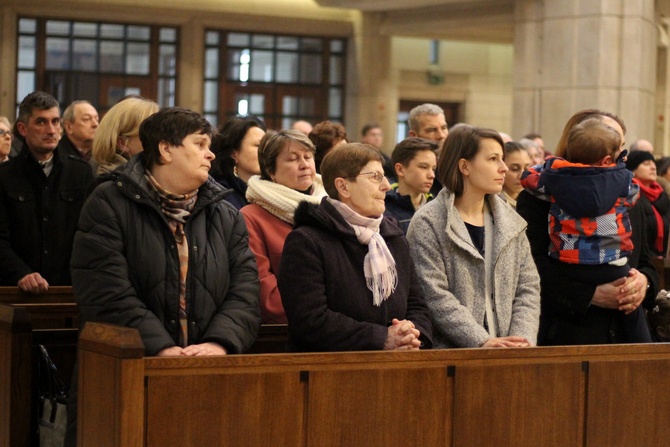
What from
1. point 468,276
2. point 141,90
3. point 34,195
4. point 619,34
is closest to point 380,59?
point 141,90

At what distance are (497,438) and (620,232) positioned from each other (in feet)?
3.82

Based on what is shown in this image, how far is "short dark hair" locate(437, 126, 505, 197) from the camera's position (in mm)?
4598

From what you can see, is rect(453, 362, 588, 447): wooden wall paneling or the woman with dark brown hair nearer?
rect(453, 362, 588, 447): wooden wall paneling

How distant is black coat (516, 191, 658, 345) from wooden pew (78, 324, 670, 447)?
1.55 feet

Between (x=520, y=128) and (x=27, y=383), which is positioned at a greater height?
(x=520, y=128)

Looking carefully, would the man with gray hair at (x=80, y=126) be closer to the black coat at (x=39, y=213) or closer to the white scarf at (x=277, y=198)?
the black coat at (x=39, y=213)

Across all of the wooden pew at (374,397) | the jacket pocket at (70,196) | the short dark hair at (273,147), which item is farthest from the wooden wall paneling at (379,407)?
the jacket pocket at (70,196)

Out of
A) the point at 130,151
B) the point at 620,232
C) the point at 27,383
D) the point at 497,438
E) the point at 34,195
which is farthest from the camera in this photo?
the point at 34,195

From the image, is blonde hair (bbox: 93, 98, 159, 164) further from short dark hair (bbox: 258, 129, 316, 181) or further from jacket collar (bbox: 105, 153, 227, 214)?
jacket collar (bbox: 105, 153, 227, 214)

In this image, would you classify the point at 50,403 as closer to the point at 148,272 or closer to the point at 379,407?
the point at 148,272

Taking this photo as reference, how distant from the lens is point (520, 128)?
13.0 meters

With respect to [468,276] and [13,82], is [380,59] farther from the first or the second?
[468,276]

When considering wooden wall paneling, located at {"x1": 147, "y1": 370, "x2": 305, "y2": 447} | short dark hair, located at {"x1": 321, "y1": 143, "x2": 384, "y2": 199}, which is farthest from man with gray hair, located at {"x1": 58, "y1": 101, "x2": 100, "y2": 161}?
wooden wall paneling, located at {"x1": 147, "y1": 370, "x2": 305, "y2": 447}

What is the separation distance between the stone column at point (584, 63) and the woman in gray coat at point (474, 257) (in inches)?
Result: 315
